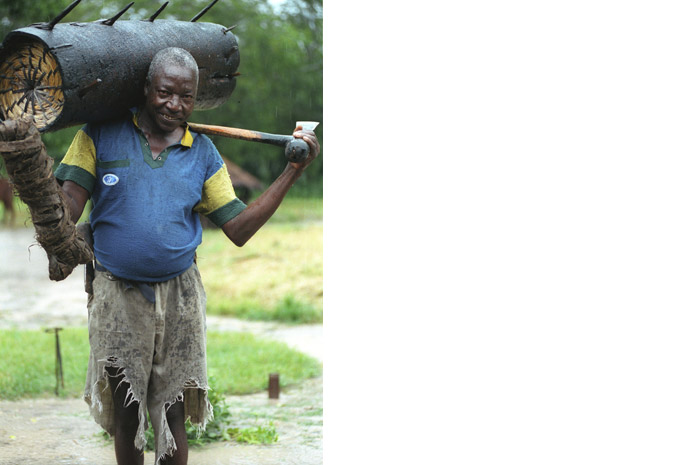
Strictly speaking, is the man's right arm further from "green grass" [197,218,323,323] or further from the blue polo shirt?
"green grass" [197,218,323,323]

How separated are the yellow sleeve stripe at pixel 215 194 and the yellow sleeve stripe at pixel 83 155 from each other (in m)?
0.34

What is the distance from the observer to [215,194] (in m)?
3.03

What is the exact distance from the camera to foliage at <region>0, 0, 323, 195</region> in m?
11.1

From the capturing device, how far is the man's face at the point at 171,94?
2.84m

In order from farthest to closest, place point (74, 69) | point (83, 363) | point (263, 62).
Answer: point (263, 62) → point (83, 363) → point (74, 69)

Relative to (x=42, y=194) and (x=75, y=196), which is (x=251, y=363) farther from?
(x=42, y=194)

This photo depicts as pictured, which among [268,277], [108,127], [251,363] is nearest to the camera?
[108,127]

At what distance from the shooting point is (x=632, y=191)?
3352 millimetres

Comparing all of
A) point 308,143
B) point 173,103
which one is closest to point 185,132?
point 173,103

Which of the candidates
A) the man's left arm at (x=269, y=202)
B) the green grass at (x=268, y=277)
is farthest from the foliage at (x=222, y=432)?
the green grass at (x=268, y=277)

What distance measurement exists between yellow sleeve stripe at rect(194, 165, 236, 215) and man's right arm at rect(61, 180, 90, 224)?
36 cm

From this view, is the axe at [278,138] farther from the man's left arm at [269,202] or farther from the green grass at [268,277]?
the green grass at [268,277]

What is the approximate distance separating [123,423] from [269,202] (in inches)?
32.1

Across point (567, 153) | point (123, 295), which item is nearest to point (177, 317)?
point (123, 295)
